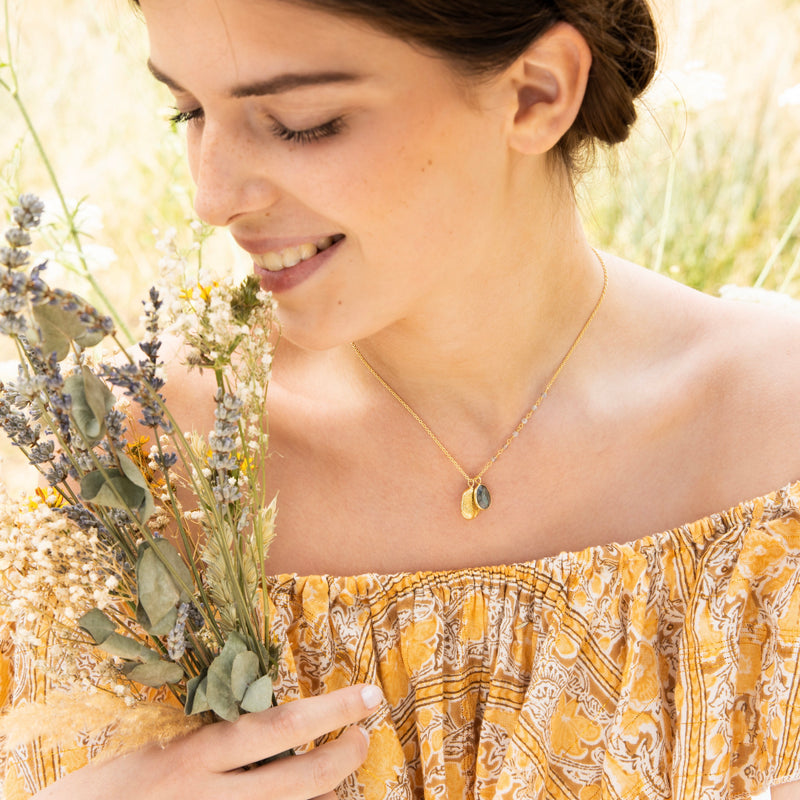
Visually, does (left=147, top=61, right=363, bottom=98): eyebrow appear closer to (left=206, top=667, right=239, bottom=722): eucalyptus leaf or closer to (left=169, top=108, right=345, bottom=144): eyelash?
(left=169, top=108, right=345, bottom=144): eyelash

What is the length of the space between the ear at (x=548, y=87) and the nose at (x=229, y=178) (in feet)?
1.14

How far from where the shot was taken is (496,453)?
1.58 metres

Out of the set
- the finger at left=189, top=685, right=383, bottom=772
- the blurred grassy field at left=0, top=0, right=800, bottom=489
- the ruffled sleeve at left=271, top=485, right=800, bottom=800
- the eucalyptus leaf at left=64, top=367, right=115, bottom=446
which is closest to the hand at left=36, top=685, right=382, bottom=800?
the finger at left=189, top=685, right=383, bottom=772

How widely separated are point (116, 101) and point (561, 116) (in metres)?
2.47

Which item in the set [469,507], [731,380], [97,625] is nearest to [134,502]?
[97,625]

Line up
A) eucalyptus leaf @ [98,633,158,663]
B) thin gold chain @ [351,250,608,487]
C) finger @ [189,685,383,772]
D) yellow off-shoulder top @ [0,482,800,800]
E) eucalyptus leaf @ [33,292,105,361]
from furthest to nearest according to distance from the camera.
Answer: thin gold chain @ [351,250,608,487] < yellow off-shoulder top @ [0,482,800,800] < finger @ [189,685,383,772] < eucalyptus leaf @ [98,633,158,663] < eucalyptus leaf @ [33,292,105,361]

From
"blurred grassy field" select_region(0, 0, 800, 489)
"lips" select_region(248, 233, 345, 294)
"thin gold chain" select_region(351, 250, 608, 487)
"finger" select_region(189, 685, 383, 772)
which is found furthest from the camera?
"blurred grassy field" select_region(0, 0, 800, 489)

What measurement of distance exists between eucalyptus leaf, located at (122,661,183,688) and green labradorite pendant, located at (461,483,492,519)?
0.63 m

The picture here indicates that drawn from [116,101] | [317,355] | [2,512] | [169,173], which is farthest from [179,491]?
[116,101]

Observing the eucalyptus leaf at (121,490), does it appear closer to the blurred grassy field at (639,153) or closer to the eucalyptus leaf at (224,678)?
the eucalyptus leaf at (224,678)

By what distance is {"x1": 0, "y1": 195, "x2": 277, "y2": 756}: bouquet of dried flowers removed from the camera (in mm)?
870

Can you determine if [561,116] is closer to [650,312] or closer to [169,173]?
[650,312]

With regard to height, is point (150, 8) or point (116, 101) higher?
point (116, 101)

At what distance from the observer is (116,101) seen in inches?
131
